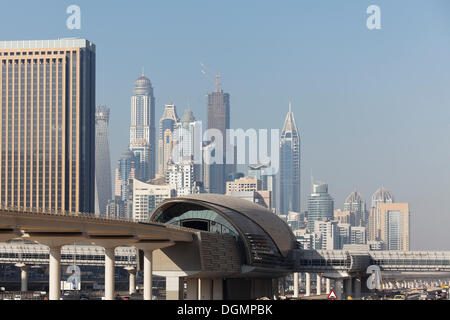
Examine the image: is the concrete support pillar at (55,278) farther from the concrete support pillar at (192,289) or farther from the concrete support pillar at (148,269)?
→ the concrete support pillar at (192,289)

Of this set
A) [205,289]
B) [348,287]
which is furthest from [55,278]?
[348,287]

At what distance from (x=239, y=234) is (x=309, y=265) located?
1170 inches

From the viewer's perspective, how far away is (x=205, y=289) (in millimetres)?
132750

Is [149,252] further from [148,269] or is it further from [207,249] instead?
[207,249]

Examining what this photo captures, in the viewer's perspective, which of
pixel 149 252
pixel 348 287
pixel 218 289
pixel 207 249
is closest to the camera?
pixel 149 252

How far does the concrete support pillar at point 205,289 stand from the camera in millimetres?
132125

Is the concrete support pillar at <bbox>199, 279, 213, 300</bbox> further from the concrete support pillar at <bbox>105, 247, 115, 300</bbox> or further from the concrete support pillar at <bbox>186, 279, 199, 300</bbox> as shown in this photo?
the concrete support pillar at <bbox>105, 247, 115, 300</bbox>

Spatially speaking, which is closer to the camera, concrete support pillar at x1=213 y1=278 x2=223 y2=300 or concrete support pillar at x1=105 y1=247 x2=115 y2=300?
concrete support pillar at x1=105 y1=247 x2=115 y2=300

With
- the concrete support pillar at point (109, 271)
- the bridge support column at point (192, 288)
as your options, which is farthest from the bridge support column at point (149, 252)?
the bridge support column at point (192, 288)

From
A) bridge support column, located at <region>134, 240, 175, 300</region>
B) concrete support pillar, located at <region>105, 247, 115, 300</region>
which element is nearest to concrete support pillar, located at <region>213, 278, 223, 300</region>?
bridge support column, located at <region>134, 240, 175, 300</region>

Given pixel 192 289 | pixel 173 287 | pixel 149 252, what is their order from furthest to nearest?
1. pixel 192 289
2. pixel 173 287
3. pixel 149 252

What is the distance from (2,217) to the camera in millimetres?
74625

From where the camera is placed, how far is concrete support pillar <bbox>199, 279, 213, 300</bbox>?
132 meters
